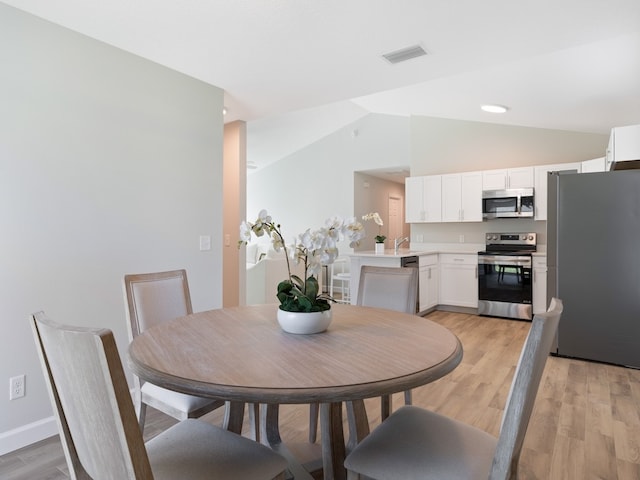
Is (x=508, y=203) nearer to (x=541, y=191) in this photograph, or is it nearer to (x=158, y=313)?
(x=541, y=191)

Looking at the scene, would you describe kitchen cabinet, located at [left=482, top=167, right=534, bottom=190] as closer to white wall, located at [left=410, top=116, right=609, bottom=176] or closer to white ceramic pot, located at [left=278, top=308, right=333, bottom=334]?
white wall, located at [left=410, top=116, right=609, bottom=176]

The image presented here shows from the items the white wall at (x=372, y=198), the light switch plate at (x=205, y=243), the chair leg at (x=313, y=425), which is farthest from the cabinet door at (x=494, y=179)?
the chair leg at (x=313, y=425)

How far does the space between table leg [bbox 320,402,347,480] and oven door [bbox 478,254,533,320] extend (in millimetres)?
4189

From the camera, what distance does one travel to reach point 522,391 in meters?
0.94

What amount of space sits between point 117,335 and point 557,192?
3.77 m

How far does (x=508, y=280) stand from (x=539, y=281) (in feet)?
1.15

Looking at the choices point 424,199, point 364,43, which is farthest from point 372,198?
point 364,43

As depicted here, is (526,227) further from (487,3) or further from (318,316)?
(318,316)

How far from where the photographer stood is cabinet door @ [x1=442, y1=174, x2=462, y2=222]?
18.6 ft

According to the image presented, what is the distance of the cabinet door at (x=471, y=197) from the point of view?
18.1 feet

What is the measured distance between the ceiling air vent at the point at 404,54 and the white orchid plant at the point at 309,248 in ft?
5.45

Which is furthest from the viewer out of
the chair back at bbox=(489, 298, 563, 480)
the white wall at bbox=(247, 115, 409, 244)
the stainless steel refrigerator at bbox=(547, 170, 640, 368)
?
the white wall at bbox=(247, 115, 409, 244)

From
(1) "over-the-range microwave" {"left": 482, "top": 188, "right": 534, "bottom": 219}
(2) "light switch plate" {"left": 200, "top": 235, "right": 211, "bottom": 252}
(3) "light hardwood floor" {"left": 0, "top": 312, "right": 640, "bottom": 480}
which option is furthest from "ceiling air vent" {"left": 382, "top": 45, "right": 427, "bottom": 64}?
(1) "over-the-range microwave" {"left": 482, "top": 188, "right": 534, "bottom": 219}

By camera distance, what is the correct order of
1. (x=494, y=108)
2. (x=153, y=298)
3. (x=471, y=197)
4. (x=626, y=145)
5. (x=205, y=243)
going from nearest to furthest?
(x=153, y=298) < (x=205, y=243) < (x=626, y=145) < (x=494, y=108) < (x=471, y=197)
